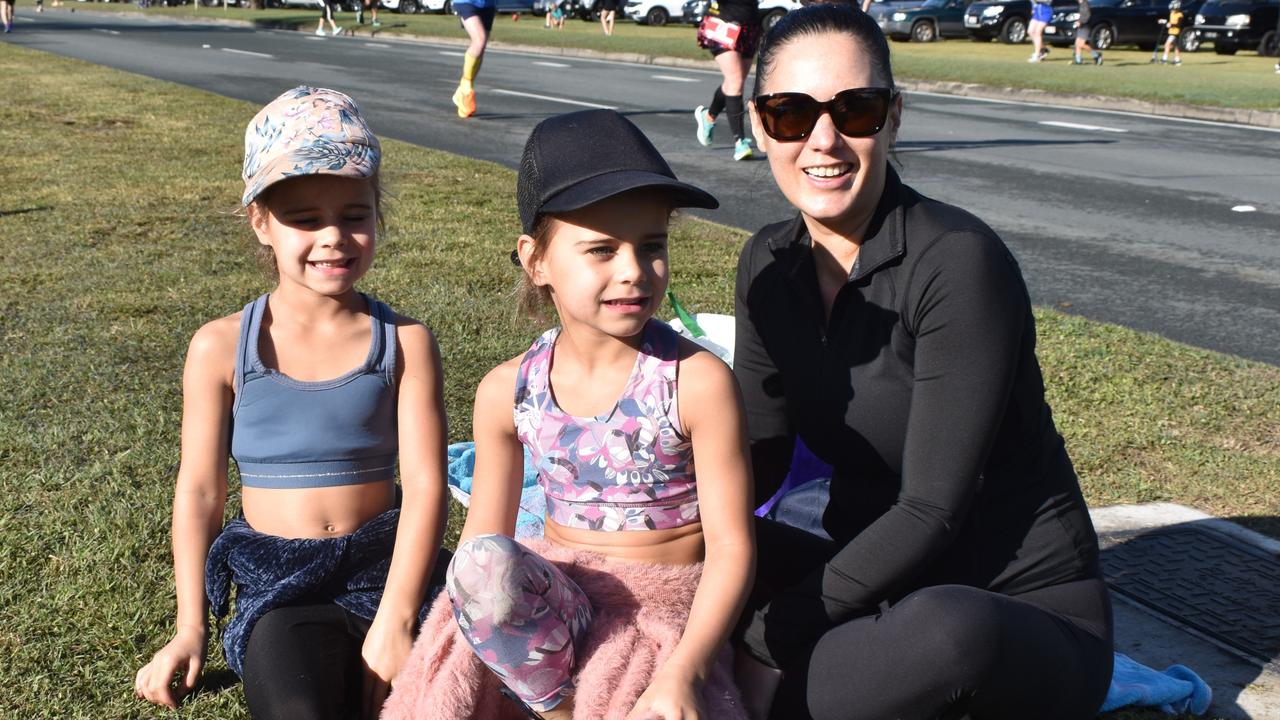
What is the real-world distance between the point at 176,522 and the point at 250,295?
330cm

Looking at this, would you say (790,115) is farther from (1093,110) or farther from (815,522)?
(1093,110)

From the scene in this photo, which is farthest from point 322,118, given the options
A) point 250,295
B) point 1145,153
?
point 1145,153

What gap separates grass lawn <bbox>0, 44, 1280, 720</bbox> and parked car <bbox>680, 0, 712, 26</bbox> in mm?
30299

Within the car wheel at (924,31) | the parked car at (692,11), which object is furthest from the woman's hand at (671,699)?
the parked car at (692,11)

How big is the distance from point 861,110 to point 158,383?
10.4 feet

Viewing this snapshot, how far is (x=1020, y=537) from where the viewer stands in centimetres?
249

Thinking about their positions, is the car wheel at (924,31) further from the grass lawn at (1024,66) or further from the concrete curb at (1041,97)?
the concrete curb at (1041,97)

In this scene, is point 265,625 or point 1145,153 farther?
point 1145,153

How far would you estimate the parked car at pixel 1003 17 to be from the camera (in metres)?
33.2

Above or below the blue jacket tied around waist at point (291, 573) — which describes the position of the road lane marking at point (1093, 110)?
below

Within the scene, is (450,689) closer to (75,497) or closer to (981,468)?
(981,468)

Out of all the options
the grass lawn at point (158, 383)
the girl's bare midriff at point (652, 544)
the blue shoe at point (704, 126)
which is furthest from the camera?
the blue shoe at point (704, 126)

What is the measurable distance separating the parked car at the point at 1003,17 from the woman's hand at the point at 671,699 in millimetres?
33857

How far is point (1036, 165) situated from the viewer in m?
11.0
